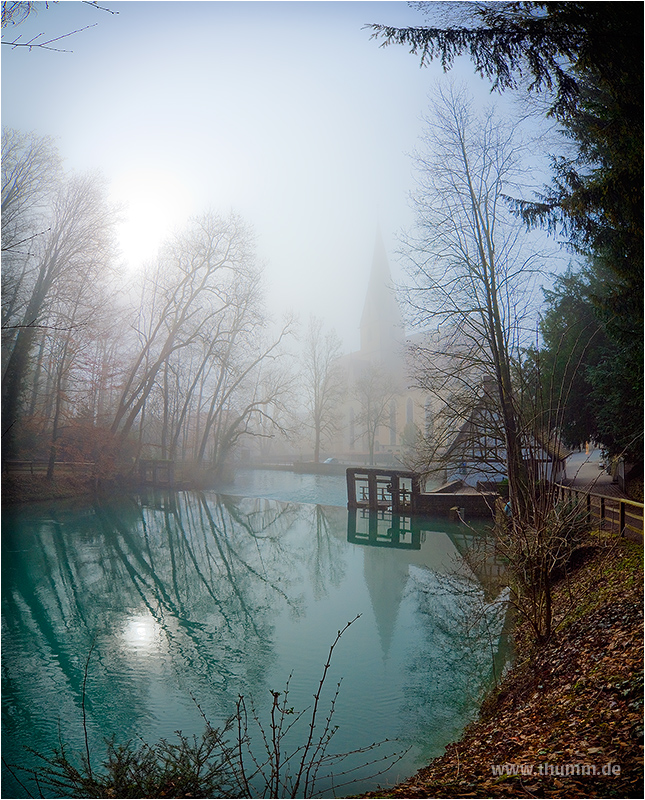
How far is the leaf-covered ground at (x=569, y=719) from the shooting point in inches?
91.2

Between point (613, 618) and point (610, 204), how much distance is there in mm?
3191

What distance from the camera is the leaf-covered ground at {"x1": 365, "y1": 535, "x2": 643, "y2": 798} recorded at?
2.32 meters

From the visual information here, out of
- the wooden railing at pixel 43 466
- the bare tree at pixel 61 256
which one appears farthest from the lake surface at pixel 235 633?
the bare tree at pixel 61 256

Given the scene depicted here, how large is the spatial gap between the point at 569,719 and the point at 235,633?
4.28m

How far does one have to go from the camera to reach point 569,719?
2939mm

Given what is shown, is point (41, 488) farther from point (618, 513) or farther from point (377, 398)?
point (377, 398)

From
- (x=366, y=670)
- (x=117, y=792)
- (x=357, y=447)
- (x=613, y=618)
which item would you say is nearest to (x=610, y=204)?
(x=613, y=618)

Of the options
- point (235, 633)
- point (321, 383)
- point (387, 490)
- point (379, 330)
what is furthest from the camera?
point (379, 330)

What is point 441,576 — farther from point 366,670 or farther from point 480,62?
point 480,62

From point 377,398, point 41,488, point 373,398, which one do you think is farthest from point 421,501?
point 373,398

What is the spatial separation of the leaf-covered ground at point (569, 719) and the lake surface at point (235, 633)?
585 mm

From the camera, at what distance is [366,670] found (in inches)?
205

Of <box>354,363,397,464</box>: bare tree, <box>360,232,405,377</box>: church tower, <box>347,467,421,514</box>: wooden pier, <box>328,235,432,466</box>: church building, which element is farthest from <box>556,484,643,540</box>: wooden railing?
<box>360,232,405,377</box>: church tower

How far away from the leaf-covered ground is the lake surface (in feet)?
1.92
